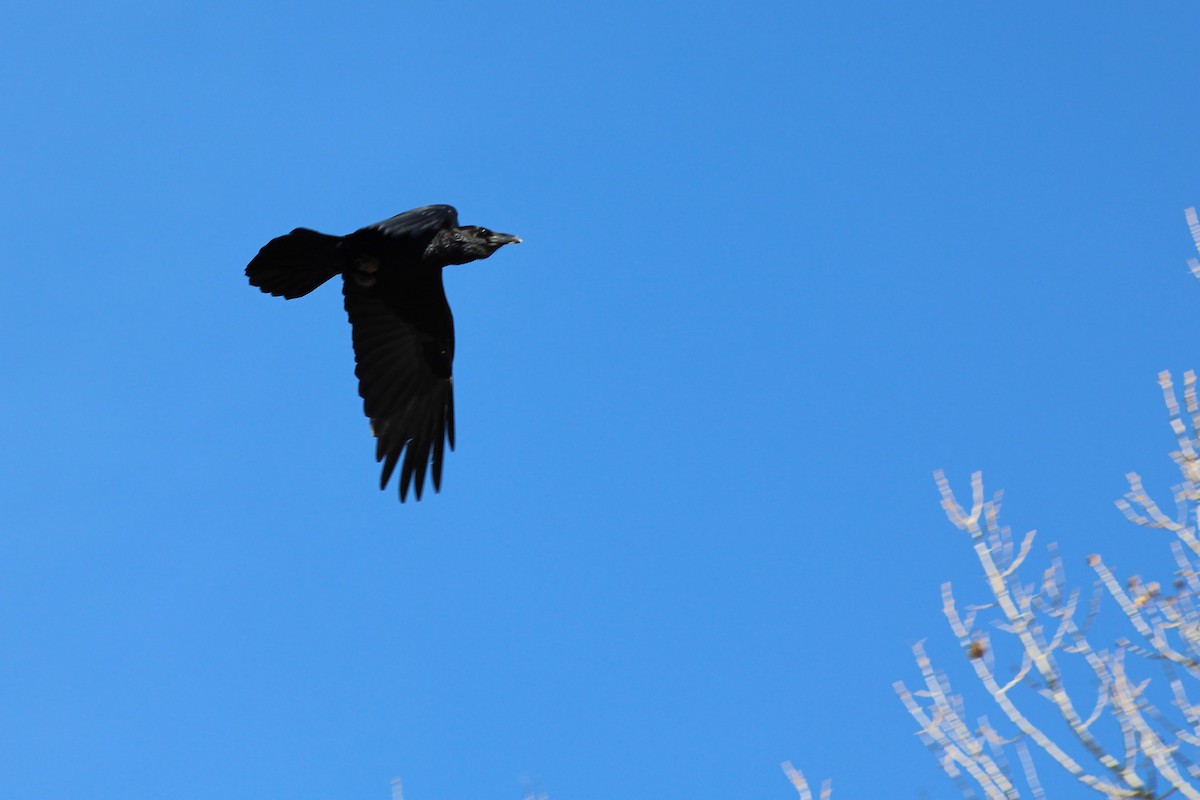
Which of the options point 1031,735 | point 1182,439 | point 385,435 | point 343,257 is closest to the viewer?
point 1031,735

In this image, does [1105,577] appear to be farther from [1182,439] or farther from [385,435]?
[385,435]

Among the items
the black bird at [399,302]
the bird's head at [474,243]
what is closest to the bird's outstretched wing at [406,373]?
the black bird at [399,302]

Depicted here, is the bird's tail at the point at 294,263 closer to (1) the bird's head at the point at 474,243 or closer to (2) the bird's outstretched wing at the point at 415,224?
(2) the bird's outstretched wing at the point at 415,224

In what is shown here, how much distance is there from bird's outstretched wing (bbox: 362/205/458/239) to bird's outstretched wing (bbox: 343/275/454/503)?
0.84m

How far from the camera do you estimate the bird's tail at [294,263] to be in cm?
1262

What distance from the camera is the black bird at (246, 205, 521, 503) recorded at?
1280cm

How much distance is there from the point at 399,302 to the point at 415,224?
1.22 m

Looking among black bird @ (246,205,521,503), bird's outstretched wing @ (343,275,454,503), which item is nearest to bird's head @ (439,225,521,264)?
black bird @ (246,205,521,503)

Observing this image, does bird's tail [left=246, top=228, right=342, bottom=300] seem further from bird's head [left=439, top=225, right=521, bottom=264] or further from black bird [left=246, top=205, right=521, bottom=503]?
bird's head [left=439, top=225, right=521, bottom=264]

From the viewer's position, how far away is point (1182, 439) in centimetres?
→ 786

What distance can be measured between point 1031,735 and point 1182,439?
2218mm

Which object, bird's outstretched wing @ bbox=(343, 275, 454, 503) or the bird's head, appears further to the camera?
bird's outstretched wing @ bbox=(343, 275, 454, 503)

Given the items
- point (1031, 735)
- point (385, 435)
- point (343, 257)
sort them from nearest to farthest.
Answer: point (1031, 735) → point (343, 257) → point (385, 435)

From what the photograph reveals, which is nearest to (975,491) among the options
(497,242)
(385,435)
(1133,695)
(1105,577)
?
(1105,577)
